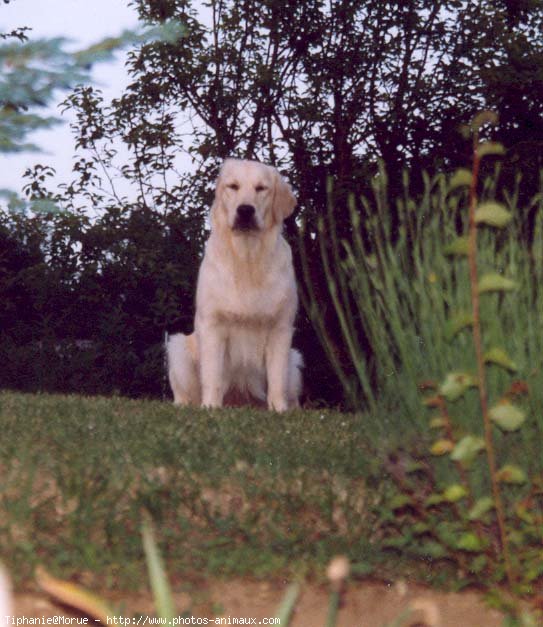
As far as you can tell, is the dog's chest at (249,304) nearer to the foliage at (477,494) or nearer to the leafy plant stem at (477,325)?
the foliage at (477,494)

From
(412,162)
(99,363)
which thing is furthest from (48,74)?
(412,162)

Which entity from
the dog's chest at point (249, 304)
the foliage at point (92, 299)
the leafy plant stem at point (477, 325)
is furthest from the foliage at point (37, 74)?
the foliage at point (92, 299)

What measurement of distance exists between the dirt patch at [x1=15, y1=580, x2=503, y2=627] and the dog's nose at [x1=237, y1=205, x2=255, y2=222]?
4325mm

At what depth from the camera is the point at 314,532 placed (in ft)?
13.4

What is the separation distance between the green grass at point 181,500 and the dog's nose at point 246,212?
9.02ft

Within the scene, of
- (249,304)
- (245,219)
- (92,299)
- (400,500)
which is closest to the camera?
(400,500)

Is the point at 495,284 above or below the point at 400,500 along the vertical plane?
above

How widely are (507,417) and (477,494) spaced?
0.74 m

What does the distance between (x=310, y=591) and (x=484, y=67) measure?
28.5 ft

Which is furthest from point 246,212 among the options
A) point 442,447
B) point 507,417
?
point 507,417

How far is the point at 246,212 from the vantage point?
7863 mm

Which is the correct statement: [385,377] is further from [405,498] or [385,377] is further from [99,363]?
[99,363]

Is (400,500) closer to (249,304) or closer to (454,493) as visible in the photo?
(454,493)

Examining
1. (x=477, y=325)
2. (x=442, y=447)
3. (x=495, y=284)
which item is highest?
(x=495, y=284)
